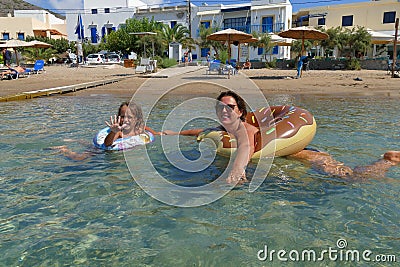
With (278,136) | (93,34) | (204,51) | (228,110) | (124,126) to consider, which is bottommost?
(278,136)

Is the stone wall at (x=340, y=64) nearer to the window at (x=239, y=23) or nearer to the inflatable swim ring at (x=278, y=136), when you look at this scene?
the window at (x=239, y=23)

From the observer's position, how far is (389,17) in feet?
108

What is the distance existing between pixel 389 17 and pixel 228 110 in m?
36.3

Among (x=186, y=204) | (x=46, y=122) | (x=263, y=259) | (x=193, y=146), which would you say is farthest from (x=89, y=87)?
(x=263, y=259)

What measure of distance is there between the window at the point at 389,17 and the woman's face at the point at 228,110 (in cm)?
3609

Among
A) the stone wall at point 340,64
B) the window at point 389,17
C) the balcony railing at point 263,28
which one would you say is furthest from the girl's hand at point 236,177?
the window at point 389,17

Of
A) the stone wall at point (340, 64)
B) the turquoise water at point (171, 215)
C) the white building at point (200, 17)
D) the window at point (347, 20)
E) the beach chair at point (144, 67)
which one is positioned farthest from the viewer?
the white building at point (200, 17)

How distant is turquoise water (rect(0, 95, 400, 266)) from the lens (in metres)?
2.33

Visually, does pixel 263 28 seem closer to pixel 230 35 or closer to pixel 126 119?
pixel 230 35

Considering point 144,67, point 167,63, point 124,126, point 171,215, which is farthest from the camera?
point 167,63

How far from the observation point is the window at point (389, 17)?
32.8 meters

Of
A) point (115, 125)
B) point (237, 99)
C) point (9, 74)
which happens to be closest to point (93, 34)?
point (9, 74)

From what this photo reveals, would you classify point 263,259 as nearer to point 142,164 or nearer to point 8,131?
point 142,164

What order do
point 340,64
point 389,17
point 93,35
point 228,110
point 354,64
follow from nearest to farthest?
point 228,110, point 354,64, point 340,64, point 389,17, point 93,35
